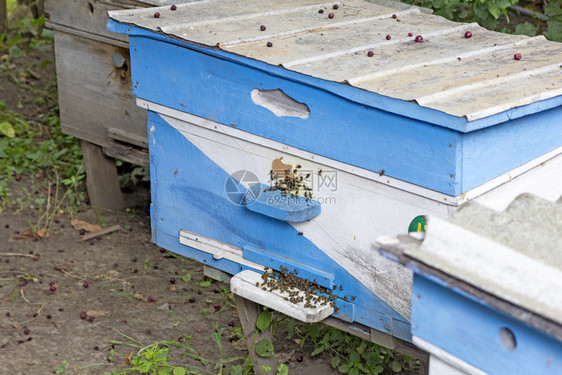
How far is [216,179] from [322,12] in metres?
0.88

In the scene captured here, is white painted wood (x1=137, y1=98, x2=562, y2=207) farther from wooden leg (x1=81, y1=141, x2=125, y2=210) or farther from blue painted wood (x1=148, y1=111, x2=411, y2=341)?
wooden leg (x1=81, y1=141, x2=125, y2=210)

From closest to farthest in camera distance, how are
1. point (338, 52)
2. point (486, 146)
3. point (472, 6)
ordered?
point (486, 146), point (338, 52), point (472, 6)

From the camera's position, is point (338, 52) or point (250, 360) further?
point (250, 360)

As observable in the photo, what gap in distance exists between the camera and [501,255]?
4.37 ft

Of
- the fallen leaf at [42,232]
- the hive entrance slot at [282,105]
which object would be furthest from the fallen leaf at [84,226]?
the hive entrance slot at [282,105]

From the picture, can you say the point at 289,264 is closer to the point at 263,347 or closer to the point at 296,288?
the point at 296,288

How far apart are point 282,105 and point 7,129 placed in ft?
11.5

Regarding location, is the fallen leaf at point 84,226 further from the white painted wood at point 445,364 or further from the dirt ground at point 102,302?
the white painted wood at point 445,364

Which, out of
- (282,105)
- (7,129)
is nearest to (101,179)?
(7,129)

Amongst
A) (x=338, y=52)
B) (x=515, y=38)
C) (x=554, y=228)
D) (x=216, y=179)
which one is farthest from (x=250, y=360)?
(x=554, y=228)

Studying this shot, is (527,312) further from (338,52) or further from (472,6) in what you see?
(472,6)

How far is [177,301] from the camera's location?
4.00 meters

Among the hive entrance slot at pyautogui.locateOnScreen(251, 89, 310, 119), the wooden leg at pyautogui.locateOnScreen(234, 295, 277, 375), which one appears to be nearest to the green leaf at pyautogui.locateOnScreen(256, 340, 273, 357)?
the wooden leg at pyautogui.locateOnScreen(234, 295, 277, 375)

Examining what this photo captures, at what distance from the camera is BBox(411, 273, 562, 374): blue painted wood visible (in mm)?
1388
